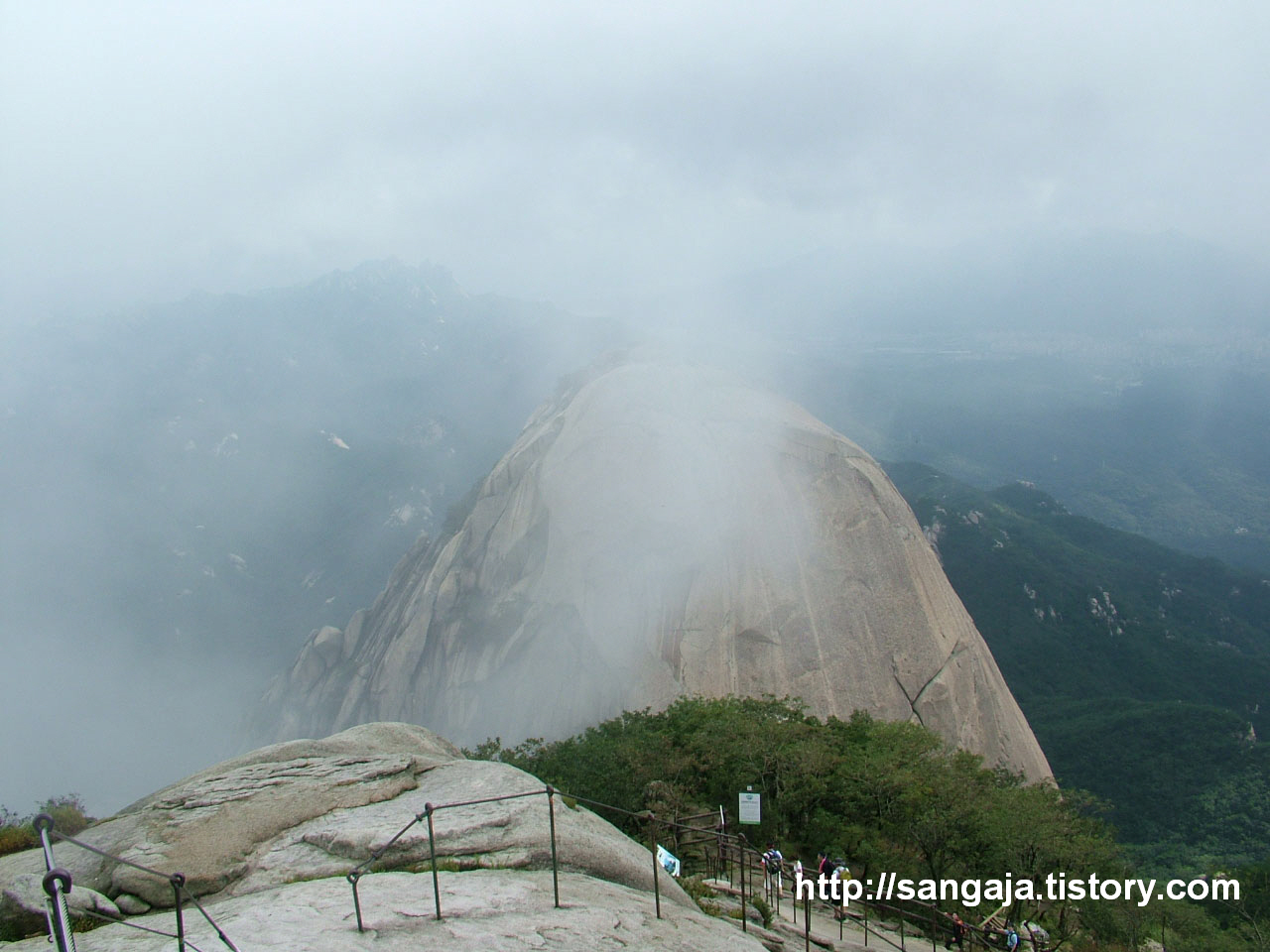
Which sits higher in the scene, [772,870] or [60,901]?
[60,901]

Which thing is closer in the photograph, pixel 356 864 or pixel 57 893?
pixel 57 893

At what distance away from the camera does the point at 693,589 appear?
1555 inches

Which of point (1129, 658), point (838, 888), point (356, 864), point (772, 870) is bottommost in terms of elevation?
point (1129, 658)

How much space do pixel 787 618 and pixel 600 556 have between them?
9.69 meters

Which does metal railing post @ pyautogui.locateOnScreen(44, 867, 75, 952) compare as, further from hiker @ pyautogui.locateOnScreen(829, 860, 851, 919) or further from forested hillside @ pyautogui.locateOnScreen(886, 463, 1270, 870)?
forested hillside @ pyautogui.locateOnScreen(886, 463, 1270, 870)

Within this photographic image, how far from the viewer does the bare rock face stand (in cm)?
3753

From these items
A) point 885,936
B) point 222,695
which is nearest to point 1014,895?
point 885,936

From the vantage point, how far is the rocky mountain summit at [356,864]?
10.4 m

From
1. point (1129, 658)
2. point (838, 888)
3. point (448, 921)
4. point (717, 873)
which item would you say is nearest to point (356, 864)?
point (448, 921)

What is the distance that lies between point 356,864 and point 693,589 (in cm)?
2758

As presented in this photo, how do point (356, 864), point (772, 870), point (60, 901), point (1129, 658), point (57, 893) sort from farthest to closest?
point (1129, 658) < point (772, 870) < point (356, 864) < point (60, 901) < point (57, 893)

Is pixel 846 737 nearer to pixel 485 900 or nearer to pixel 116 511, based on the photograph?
pixel 485 900

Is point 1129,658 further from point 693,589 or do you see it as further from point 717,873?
point 717,873

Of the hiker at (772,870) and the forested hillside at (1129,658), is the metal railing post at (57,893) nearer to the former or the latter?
the hiker at (772,870)
